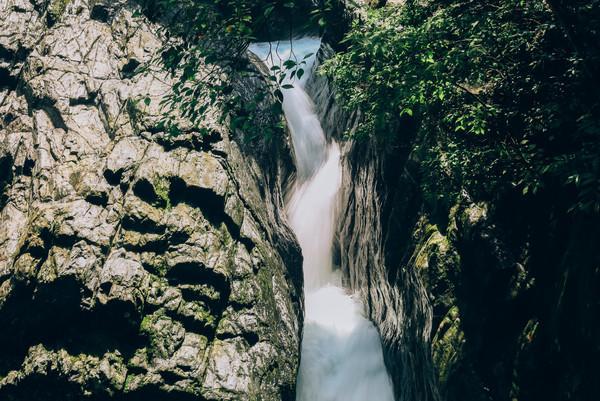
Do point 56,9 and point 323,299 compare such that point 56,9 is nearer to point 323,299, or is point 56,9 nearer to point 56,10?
point 56,10

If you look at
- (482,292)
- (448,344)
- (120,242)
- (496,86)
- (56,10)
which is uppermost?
(56,10)

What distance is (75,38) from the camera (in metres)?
13.0

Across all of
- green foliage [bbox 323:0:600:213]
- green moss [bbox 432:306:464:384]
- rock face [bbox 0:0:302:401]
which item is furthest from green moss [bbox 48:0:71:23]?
green moss [bbox 432:306:464:384]

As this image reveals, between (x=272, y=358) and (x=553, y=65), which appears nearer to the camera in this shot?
(x=553, y=65)

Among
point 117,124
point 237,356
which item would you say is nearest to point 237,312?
point 237,356

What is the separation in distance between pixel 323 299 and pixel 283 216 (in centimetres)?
308

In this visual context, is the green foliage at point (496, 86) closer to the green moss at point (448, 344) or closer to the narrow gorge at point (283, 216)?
the narrow gorge at point (283, 216)

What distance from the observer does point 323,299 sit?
48.9 ft

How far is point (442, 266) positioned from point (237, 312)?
4.53 meters

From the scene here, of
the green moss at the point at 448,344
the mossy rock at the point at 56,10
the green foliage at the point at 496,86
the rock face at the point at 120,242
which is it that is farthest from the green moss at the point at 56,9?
the green moss at the point at 448,344

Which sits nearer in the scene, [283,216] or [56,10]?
[56,10]

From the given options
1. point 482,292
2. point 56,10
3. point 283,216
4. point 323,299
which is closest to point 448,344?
point 482,292

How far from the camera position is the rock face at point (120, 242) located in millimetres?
8719

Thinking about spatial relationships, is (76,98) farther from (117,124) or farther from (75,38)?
(75,38)
